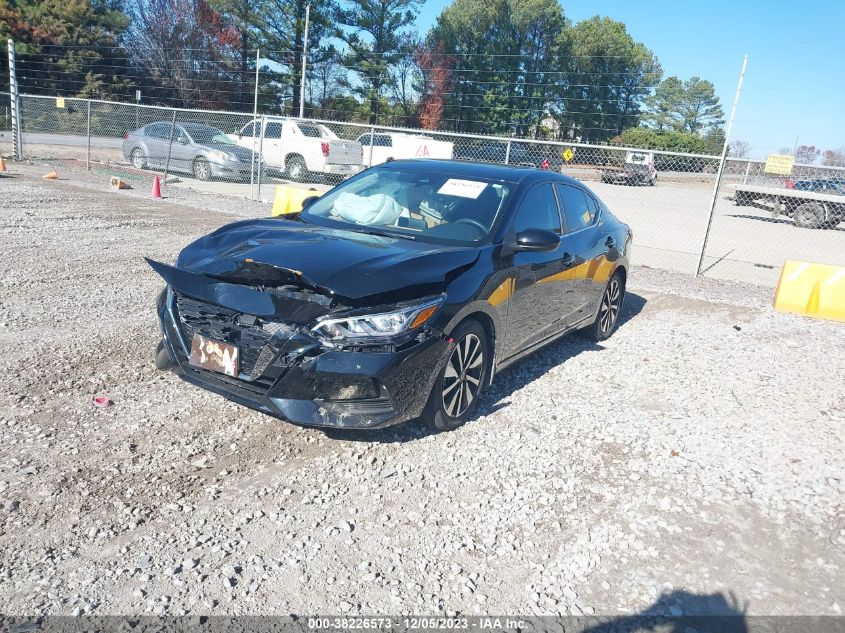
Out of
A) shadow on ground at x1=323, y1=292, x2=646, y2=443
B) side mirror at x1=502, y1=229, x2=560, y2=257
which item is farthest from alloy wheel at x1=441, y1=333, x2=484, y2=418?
side mirror at x1=502, y1=229, x2=560, y2=257

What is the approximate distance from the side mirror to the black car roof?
66 centimetres

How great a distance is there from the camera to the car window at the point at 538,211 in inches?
191

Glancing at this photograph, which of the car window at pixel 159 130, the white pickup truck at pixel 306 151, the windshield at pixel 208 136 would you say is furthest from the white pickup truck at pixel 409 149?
the car window at pixel 159 130

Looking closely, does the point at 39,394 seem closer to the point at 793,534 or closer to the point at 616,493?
the point at 616,493

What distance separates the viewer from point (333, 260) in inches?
151

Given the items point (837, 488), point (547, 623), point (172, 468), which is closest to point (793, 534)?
point (837, 488)

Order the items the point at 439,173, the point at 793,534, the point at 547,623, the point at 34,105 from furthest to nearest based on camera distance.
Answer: the point at 34,105 → the point at 439,173 → the point at 793,534 → the point at 547,623

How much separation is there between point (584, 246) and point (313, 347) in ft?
10.0

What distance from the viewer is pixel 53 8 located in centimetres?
3975

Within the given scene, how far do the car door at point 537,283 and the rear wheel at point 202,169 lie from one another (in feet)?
47.0

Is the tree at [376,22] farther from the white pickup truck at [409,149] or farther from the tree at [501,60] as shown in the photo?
Answer: the white pickup truck at [409,149]

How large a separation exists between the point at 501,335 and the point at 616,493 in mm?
1270

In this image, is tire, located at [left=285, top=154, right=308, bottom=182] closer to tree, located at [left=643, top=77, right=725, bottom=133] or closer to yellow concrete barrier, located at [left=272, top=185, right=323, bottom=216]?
yellow concrete barrier, located at [left=272, top=185, right=323, bottom=216]

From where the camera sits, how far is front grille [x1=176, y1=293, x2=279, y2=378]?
361 cm
